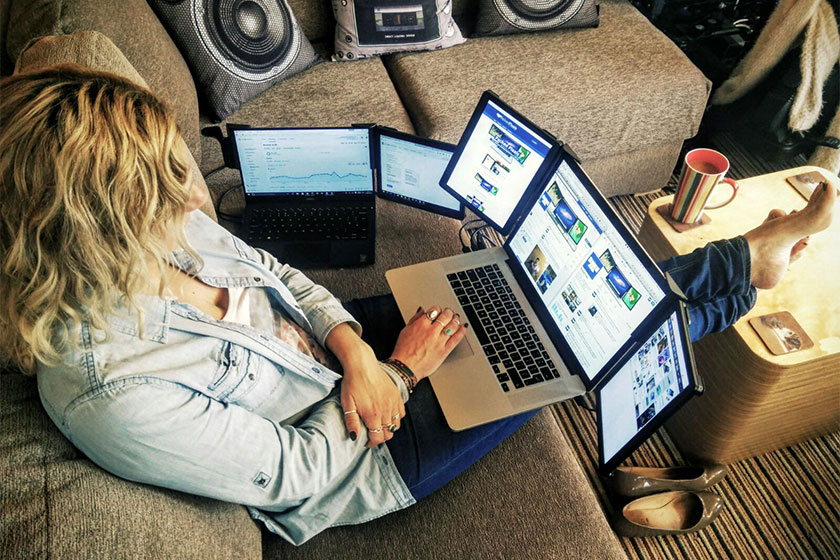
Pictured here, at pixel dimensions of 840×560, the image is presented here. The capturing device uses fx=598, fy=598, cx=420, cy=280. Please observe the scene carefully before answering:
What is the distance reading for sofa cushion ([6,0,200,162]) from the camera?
5.04 feet

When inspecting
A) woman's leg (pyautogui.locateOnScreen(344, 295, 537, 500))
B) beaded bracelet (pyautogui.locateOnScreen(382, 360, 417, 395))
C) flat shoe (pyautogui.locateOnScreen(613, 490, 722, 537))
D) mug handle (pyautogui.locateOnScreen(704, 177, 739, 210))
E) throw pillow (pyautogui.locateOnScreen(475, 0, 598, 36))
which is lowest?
flat shoe (pyautogui.locateOnScreen(613, 490, 722, 537))

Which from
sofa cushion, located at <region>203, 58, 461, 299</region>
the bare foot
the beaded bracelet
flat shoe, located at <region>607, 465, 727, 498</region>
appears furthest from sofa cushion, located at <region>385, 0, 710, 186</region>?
flat shoe, located at <region>607, 465, 727, 498</region>

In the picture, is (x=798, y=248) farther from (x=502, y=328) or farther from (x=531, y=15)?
(x=531, y=15)

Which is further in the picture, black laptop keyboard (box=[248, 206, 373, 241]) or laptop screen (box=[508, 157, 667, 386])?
black laptop keyboard (box=[248, 206, 373, 241])

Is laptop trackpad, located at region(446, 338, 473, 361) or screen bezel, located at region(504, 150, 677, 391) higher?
screen bezel, located at region(504, 150, 677, 391)

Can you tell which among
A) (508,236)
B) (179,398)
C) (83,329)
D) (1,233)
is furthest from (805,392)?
(1,233)

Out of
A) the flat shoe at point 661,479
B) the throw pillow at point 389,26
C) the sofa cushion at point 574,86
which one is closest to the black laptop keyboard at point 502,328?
the flat shoe at point 661,479

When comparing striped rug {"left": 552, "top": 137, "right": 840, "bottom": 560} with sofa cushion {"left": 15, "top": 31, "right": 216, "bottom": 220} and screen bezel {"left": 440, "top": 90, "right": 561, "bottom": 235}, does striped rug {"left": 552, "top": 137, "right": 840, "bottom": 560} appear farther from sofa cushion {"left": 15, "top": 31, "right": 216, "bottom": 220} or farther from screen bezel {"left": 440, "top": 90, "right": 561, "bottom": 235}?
sofa cushion {"left": 15, "top": 31, "right": 216, "bottom": 220}

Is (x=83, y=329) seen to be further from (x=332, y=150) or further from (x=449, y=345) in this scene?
(x=332, y=150)

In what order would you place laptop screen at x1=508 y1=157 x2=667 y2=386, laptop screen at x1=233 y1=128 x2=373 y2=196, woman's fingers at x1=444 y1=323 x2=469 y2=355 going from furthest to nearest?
1. laptop screen at x1=233 y1=128 x2=373 y2=196
2. woman's fingers at x1=444 y1=323 x2=469 y2=355
3. laptop screen at x1=508 y1=157 x2=667 y2=386

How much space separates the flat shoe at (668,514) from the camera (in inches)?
59.4

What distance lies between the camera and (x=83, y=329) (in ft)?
2.62

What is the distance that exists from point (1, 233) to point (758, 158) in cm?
279

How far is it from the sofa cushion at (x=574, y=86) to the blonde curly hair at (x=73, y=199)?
129 cm
